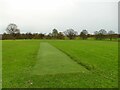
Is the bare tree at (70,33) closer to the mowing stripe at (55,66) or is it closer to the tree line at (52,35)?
the tree line at (52,35)

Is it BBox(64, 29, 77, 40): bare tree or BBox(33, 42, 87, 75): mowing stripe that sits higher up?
BBox(64, 29, 77, 40): bare tree

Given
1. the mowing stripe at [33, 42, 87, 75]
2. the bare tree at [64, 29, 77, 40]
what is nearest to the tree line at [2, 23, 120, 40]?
the bare tree at [64, 29, 77, 40]

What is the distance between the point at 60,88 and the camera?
704cm

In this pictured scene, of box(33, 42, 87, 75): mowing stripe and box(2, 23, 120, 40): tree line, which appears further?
box(2, 23, 120, 40): tree line

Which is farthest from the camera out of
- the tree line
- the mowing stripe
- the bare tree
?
the bare tree

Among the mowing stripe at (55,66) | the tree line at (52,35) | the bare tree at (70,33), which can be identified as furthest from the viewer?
the bare tree at (70,33)

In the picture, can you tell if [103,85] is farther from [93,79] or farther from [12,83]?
[12,83]

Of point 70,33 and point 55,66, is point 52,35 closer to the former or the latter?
point 70,33

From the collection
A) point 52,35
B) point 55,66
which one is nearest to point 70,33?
point 52,35

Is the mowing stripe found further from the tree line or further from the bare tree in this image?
the bare tree

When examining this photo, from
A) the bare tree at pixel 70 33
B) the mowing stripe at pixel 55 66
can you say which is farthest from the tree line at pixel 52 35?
the mowing stripe at pixel 55 66

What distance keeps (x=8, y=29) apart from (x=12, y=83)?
117 metres

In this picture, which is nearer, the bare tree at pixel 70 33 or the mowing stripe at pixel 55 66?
the mowing stripe at pixel 55 66

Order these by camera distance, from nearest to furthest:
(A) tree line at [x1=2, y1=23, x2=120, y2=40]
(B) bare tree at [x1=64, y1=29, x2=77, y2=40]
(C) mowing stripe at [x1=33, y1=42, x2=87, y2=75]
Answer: (C) mowing stripe at [x1=33, y1=42, x2=87, y2=75], (A) tree line at [x1=2, y1=23, x2=120, y2=40], (B) bare tree at [x1=64, y1=29, x2=77, y2=40]
